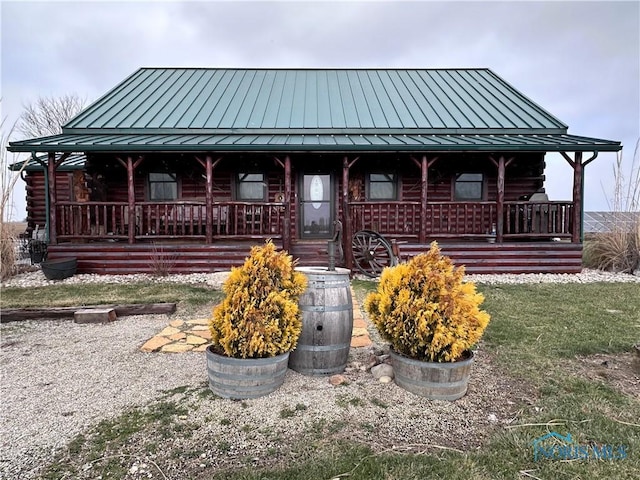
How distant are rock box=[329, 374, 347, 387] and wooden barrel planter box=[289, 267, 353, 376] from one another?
0.06m

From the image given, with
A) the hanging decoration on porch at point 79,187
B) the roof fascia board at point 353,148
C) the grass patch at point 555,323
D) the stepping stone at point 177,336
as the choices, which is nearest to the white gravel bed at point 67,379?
the stepping stone at point 177,336

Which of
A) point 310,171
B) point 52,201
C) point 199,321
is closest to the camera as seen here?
point 199,321

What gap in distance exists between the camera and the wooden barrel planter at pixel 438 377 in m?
2.62

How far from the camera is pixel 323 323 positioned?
2.98 meters

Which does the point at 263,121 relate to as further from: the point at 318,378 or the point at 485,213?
the point at 318,378

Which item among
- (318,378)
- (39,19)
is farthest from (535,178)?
(39,19)

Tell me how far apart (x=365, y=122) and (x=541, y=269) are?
5.86 meters

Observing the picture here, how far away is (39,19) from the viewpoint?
13922 millimetres

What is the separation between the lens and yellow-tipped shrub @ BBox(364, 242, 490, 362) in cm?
257

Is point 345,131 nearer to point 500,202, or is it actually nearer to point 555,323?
point 500,202

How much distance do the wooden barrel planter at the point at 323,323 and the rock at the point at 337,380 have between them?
62 mm

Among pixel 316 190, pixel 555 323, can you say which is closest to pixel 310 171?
pixel 316 190

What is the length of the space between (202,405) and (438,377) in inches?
66.8

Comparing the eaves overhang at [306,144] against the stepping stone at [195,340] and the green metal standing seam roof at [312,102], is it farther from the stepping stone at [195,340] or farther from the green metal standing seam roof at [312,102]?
the stepping stone at [195,340]
